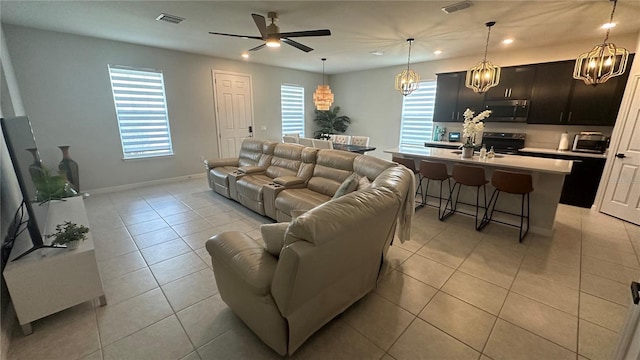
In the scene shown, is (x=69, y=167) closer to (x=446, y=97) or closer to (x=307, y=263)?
(x=307, y=263)

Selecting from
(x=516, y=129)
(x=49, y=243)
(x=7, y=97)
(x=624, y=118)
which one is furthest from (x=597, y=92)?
(x=7, y=97)

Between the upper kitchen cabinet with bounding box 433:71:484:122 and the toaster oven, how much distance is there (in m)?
1.65

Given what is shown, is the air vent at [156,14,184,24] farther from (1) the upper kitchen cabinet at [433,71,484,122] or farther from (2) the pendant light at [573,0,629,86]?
(1) the upper kitchen cabinet at [433,71,484,122]

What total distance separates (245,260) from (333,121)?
7031 mm

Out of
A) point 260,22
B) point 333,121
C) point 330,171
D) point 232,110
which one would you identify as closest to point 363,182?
point 330,171

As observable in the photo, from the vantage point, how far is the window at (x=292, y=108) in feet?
24.3

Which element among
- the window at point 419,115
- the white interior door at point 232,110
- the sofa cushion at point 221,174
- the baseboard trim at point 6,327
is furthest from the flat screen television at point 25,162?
the window at point 419,115

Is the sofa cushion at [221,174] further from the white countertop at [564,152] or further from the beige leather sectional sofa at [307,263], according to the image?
the white countertop at [564,152]

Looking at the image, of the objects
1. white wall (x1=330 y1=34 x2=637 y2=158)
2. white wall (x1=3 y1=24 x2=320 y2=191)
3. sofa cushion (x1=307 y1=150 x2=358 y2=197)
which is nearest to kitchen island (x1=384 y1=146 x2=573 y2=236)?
sofa cushion (x1=307 y1=150 x2=358 y2=197)

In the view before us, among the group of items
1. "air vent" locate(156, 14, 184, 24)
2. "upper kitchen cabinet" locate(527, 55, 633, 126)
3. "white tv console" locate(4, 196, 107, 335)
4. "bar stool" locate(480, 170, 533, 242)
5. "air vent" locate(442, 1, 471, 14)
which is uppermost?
"air vent" locate(156, 14, 184, 24)

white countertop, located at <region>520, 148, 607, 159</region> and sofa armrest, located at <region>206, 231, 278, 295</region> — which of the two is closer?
sofa armrest, located at <region>206, 231, 278, 295</region>

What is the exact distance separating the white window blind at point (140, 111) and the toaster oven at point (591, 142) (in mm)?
7717

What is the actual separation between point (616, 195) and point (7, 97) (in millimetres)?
8257

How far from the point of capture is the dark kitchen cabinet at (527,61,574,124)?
4.37 m
